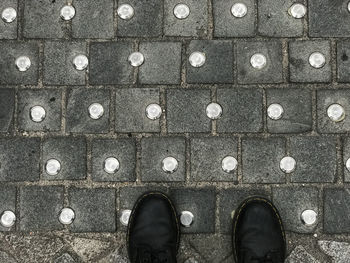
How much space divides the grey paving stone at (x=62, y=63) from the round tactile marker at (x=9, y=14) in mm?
280

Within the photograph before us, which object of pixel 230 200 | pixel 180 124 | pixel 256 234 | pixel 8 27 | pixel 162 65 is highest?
pixel 8 27

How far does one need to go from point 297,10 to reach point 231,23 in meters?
0.43

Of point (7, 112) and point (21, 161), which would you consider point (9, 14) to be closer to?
point (7, 112)

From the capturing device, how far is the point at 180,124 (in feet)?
9.27

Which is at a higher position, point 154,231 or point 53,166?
point 53,166

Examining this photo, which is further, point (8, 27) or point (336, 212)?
Result: point (8, 27)

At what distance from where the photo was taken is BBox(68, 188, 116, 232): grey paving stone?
9.23 feet

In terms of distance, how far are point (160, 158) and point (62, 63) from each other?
88cm

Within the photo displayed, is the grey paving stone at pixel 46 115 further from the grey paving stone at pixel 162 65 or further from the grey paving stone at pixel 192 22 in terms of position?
the grey paving stone at pixel 192 22

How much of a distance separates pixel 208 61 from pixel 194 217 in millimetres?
987

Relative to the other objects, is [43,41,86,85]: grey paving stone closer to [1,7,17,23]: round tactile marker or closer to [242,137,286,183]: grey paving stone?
[1,7,17,23]: round tactile marker

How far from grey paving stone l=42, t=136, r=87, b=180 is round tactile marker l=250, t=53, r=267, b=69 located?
46.4 inches

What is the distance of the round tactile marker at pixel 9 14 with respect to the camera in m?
2.89

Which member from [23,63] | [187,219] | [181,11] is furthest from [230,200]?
[23,63]
